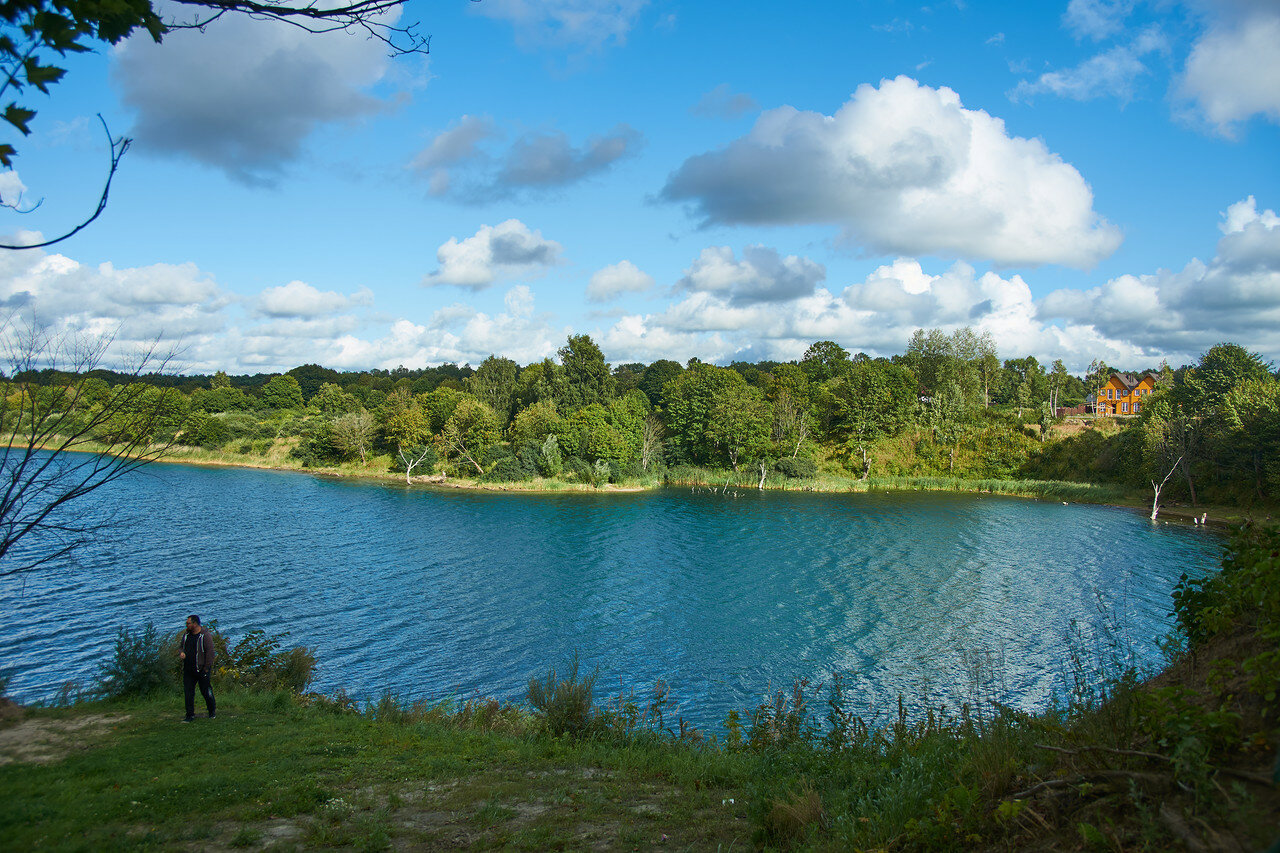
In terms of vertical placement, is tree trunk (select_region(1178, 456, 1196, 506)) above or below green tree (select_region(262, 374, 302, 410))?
below

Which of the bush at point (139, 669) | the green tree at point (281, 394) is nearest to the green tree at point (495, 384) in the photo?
the green tree at point (281, 394)

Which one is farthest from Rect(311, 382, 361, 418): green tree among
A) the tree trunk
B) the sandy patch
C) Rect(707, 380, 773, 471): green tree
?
the tree trunk

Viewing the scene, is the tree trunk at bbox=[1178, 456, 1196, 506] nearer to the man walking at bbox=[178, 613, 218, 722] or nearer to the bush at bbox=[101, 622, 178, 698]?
the man walking at bbox=[178, 613, 218, 722]

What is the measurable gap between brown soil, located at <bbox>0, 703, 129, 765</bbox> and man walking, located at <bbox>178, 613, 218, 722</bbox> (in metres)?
0.89

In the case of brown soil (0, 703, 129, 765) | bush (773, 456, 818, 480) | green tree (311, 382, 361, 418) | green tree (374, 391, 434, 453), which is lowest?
brown soil (0, 703, 129, 765)

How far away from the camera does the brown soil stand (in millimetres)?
7996

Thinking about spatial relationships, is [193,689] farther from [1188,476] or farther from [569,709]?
[1188,476]

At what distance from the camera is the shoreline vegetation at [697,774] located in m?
4.08

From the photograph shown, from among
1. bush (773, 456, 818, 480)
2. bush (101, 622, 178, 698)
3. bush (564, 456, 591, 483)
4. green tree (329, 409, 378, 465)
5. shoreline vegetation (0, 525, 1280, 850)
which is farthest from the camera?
green tree (329, 409, 378, 465)

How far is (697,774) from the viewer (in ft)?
27.1

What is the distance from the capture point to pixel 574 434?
61.8m

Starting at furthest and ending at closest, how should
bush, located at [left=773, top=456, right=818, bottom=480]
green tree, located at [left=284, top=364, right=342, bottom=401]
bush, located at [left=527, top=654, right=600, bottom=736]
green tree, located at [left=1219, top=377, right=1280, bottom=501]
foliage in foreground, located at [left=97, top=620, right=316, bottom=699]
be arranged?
green tree, located at [left=284, top=364, right=342, bottom=401]
bush, located at [left=773, top=456, right=818, bottom=480]
green tree, located at [left=1219, top=377, right=1280, bottom=501]
foliage in foreground, located at [left=97, top=620, right=316, bottom=699]
bush, located at [left=527, top=654, right=600, bottom=736]

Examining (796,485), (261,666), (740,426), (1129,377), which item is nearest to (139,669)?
(261,666)

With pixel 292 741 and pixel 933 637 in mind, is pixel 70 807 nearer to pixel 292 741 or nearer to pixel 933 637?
pixel 292 741
